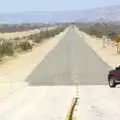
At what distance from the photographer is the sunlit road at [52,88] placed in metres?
15.0

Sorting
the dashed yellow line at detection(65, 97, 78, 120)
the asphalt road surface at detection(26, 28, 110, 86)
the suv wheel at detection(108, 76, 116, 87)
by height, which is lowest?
the asphalt road surface at detection(26, 28, 110, 86)

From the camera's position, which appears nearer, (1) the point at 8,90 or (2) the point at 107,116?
(2) the point at 107,116

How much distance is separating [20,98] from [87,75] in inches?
408

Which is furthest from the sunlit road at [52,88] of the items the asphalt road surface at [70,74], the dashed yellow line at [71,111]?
the dashed yellow line at [71,111]

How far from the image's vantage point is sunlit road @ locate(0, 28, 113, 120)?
15.0 metres

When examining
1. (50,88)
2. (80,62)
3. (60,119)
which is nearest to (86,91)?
(50,88)

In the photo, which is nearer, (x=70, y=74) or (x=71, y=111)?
(x=71, y=111)

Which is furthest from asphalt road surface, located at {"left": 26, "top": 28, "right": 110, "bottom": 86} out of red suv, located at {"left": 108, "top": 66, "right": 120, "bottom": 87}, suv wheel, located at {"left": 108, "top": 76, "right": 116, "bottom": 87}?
red suv, located at {"left": 108, "top": 66, "right": 120, "bottom": 87}

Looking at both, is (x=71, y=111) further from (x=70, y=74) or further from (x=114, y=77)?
(x=70, y=74)

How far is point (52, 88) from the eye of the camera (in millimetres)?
23297


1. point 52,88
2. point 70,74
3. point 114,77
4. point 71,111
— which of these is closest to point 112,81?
point 114,77

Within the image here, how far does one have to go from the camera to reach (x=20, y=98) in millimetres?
19422

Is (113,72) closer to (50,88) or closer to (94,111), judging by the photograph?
(50,88)

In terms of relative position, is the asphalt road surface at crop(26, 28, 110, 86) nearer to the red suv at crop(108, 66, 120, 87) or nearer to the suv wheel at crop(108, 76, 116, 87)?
the suv wheel at crop(108, 76, 116, 87)
